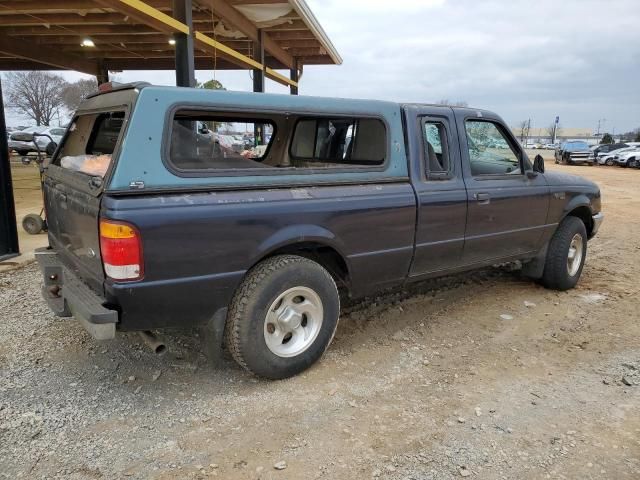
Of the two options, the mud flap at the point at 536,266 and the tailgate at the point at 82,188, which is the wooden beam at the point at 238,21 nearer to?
the tailgate at the point at 82,188

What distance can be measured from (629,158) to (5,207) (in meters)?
31.3

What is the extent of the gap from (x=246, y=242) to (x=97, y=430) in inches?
52.9

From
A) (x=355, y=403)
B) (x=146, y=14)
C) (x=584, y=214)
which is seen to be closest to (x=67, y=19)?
(x=146, y=14)

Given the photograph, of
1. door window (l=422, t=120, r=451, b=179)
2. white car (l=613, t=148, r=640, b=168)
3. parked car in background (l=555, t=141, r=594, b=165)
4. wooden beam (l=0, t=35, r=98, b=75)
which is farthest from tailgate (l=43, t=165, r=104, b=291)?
parked car in background (l=555, t=141, r=594, b=165)

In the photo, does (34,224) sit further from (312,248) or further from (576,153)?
(576,153)

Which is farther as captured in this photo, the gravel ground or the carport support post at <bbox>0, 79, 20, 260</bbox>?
the carport support post at <bbox>0, 79, 20, 260</bbox>

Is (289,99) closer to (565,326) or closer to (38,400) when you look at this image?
(38,400)

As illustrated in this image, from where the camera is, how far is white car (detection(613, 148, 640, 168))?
1101 inches

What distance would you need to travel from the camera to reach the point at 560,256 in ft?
16.9

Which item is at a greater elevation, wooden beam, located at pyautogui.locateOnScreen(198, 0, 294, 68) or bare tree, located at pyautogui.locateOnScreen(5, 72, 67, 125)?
bare tree, located at pyautogui.locateOnScreen(5, 72, 67, 125)

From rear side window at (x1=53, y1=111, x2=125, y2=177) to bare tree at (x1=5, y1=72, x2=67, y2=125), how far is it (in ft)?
188

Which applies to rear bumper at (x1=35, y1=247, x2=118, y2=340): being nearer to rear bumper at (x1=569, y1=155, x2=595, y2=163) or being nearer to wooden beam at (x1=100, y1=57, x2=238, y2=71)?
wooden beam at (x1=100, y1=57, x2=238, y2=71)

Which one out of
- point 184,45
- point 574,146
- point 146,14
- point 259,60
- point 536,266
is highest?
point 259,60

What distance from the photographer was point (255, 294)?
121 inches
